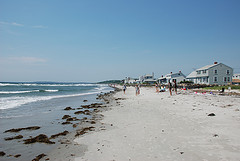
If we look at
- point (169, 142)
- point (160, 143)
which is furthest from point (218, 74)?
point (160, 143)

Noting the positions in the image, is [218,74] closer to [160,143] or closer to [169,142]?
[169,142]

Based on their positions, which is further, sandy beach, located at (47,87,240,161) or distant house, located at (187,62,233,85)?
distant house, located at (187,62,233,85)

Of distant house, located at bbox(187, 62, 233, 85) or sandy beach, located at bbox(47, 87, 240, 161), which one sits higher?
distant house, located at bbox(187, 62, 233, 85)

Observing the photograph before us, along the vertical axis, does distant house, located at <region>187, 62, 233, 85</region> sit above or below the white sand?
above

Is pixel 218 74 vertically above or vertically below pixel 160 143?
above

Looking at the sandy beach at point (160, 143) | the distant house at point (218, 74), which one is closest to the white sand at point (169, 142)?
the sandy beach at point (160, 143)

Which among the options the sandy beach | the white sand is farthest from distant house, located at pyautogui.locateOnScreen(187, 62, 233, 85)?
the sandy beach

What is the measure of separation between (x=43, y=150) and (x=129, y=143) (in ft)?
10.6

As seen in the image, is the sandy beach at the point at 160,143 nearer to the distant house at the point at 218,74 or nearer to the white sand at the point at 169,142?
the white sand at the point at 169,142

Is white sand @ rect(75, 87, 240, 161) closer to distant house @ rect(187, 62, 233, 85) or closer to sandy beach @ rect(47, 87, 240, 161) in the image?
sandy beach @ rect(47, 87, 240, 161)

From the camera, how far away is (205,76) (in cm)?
4666

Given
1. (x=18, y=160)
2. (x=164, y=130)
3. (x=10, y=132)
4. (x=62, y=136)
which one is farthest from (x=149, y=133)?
(x=10, y=132)

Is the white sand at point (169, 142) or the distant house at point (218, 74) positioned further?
the distant house at point (218, 74)

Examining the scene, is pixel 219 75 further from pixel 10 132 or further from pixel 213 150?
pixel 10 132
